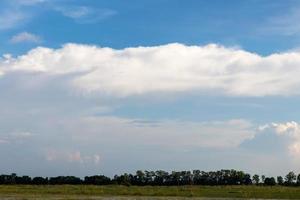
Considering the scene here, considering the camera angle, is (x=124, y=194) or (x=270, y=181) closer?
(x=124, y=194)

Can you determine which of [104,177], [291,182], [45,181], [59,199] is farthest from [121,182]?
[59,199]

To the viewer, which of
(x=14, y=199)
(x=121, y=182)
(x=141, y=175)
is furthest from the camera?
(x=141, y=175)

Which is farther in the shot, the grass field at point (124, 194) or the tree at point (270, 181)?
the tree at point (270, 181)

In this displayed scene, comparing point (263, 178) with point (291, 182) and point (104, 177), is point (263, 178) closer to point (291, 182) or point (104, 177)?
point (291, 182)

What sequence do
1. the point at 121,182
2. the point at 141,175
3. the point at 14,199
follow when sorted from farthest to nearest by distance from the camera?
the point at 141,175
the point at 121,182
the point at 14,199

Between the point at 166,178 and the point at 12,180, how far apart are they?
35174 mm

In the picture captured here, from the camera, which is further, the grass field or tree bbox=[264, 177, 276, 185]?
tree bbox=[264, 177, 276, 185]

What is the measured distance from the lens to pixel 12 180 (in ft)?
416

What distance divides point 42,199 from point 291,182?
8466cm

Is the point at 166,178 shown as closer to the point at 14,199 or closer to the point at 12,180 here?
the point at 12,180

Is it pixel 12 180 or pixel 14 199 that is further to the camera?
pixel 12 180

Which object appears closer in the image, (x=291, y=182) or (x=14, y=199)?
(x=14, y=199)

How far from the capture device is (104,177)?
4946 inches

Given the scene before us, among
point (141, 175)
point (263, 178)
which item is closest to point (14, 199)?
point (141, 175)
